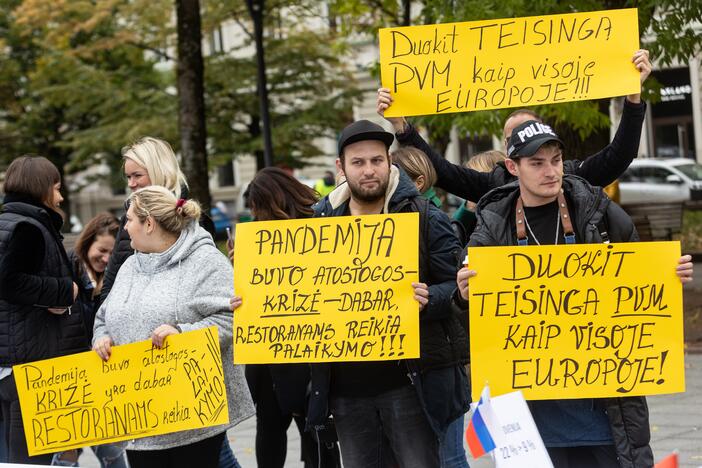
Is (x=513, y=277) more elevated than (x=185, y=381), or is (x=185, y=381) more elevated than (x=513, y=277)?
(x=513, y=277)

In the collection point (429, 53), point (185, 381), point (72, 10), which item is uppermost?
point (72, 10)

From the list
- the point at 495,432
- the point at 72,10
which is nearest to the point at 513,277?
the point at 495,432

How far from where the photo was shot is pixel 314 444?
6027mm

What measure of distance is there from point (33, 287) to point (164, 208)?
0.93 metres

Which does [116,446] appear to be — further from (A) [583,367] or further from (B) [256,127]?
(B) [256,127]

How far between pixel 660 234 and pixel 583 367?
46.4ft

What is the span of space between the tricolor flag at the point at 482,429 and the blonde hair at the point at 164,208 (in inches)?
73.3

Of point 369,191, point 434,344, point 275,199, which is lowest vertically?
point 434,344

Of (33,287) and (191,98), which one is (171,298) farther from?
(191,98)

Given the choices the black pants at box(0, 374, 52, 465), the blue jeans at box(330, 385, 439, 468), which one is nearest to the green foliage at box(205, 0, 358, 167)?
the black pants at box(0, 374, 52, 465)

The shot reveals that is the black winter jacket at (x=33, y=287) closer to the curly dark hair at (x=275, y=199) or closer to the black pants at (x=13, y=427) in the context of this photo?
the black pants at (x=13, y=427)

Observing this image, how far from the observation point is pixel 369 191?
4.61 meters

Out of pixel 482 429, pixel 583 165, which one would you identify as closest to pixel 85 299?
pixel 583 165

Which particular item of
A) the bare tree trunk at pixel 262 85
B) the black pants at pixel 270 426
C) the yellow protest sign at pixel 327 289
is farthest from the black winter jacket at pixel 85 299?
the bare tree trunk at pixel 262 85
